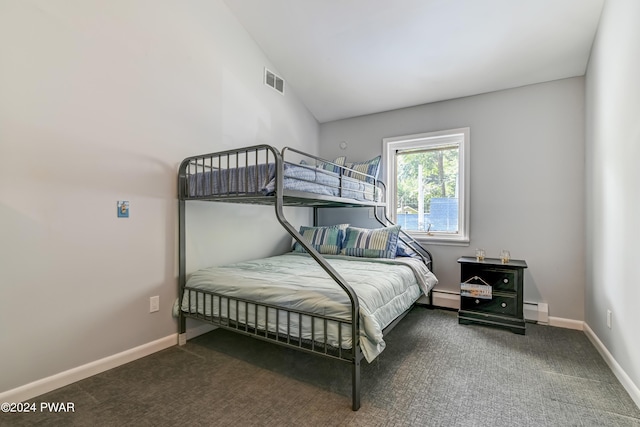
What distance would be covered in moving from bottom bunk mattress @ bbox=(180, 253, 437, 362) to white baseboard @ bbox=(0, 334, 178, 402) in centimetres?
32

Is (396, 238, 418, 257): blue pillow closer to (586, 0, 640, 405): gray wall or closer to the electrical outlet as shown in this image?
(586, 0, 640, 405): gray wall

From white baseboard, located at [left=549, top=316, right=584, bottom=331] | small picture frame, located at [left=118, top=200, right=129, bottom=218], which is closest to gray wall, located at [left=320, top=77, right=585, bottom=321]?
white baseboard, located at [left=549, top=316, right=584, bottom=331]

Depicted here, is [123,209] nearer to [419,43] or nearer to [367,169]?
[367,169]

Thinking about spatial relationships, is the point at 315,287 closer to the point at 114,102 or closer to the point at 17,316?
the point at 17,316

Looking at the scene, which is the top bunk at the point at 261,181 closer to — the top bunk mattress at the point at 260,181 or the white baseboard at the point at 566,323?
the top bunk mattress at the point at 260,181

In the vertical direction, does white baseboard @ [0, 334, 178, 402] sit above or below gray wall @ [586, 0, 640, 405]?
below

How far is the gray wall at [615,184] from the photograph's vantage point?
1.65 m

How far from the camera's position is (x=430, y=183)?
3508 millimetres

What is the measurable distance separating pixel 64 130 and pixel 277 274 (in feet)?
5.14

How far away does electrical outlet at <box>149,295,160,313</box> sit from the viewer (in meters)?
2.21

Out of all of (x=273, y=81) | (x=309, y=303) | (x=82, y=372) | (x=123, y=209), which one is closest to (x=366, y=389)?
(x=309, y=303)

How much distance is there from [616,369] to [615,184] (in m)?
1.14

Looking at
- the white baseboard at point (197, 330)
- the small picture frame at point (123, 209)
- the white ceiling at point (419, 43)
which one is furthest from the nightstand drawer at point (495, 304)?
the small picture frame at point (123, 209)

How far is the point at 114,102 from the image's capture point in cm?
200
